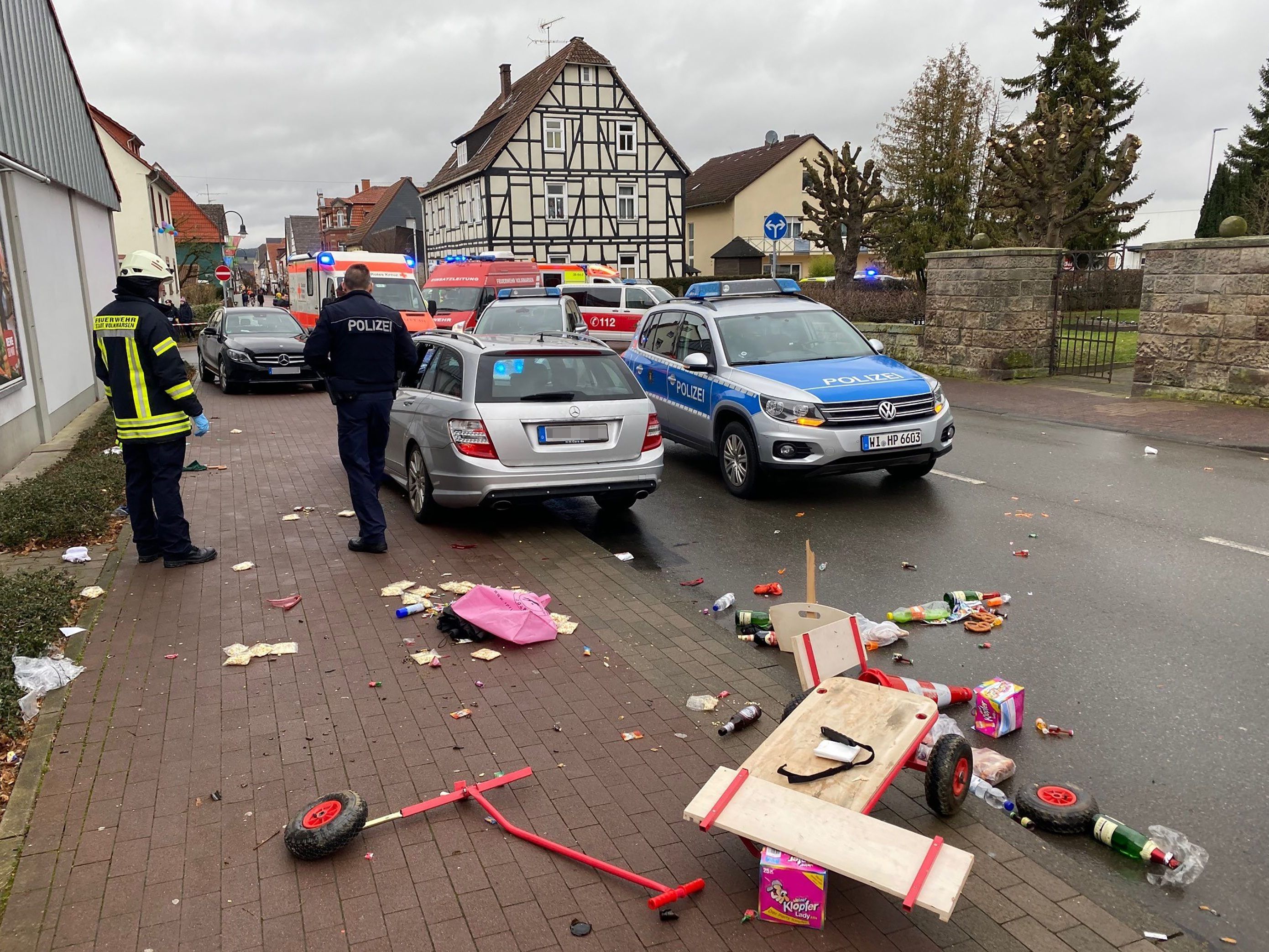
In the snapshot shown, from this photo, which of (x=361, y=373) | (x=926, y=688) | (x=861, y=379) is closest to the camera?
(x=926, y=688)

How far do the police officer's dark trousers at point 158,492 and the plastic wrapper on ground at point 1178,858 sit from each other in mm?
6039

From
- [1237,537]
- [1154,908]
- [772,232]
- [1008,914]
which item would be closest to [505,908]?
[1008,914]

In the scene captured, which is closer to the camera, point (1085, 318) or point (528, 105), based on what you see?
point (1085, 318)

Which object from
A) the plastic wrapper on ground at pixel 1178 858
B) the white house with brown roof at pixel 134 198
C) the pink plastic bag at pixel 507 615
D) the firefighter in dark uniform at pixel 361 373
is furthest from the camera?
the white house with brown roof at pixel 134 198

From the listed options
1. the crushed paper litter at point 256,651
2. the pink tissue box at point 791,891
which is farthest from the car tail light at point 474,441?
the pink tissue box at point 791,891

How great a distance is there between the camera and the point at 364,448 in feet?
23.8

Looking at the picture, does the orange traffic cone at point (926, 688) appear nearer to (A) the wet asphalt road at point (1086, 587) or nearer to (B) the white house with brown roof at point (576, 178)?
(A) the wet asphalt road at point (1086, 587)

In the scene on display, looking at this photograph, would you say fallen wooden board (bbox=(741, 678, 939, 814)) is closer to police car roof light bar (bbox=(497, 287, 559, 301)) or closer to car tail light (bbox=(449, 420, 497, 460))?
car tail light (bbox=(449, 420, 497, 460))

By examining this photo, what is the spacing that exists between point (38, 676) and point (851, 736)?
3886 millimetres

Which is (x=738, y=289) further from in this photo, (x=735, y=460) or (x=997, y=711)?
(x=997, y=711)

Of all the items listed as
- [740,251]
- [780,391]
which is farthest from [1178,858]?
[740,251]

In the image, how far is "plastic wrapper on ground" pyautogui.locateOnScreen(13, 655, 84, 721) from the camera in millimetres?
4613

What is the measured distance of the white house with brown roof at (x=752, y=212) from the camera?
188ft

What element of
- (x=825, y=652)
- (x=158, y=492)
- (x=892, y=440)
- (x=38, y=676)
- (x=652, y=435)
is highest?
(x=652, y=435)
